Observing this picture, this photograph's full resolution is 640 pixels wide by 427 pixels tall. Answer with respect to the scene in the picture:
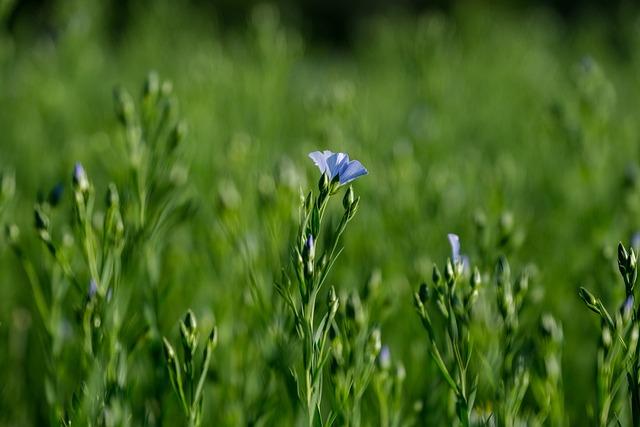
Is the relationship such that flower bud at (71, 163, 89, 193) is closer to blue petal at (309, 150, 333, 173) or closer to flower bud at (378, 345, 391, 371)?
blue petal at (309, 150, 333, 173)

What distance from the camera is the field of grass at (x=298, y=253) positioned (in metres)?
1.49

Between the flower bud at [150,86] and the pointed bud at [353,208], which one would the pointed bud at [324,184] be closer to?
the pointed bud at [353,208]

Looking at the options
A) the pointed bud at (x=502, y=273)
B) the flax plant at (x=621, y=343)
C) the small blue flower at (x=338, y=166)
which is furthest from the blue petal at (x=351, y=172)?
the flax plant at (x=621, y=343)

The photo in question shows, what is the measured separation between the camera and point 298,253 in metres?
1.33

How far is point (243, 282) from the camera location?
7.18ft

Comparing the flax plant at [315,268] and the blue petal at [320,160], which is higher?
the blue petal at [320,160]

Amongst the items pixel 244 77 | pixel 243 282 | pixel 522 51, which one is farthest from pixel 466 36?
pixel 243 282

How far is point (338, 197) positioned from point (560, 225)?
99cm

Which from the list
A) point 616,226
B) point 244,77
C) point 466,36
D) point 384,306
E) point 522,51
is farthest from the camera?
point 466,36

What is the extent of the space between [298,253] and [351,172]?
190 millimetres

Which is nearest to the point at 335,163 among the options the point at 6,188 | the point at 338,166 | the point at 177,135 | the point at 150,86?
the point at 338,166

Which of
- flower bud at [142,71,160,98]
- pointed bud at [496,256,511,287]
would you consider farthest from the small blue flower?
flower bud at [142,71,160,98]

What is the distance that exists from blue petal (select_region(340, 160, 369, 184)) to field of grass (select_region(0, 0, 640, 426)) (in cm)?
6

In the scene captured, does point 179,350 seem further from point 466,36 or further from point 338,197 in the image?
point 466,36
